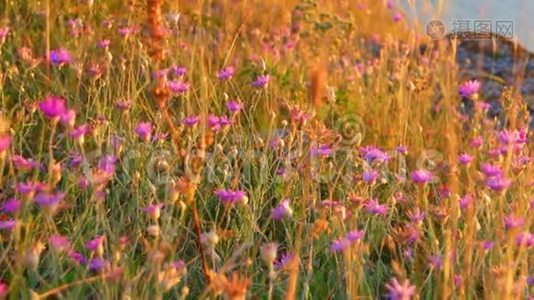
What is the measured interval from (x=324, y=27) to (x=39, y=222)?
1.70 metres

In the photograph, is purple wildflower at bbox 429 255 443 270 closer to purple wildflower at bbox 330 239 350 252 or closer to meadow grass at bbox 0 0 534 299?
meadow grass at bbox 0 0 534 299

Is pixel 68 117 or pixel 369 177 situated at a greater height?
pixel 68 117

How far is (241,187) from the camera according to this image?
229 cm

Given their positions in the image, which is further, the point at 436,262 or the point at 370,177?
the point at 370,177

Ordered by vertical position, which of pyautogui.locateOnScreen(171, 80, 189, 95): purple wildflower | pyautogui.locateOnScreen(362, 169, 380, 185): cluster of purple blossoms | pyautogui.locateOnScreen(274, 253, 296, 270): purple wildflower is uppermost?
pyautogui.locateOnScreen(171, 80, 189, 95): purple wildflower

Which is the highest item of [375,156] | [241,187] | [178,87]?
[178,87]

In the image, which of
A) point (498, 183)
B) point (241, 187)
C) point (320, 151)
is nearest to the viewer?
point (498, 183)

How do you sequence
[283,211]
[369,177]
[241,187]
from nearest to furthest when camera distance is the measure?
[283,211] < [369,177] < [241,187]

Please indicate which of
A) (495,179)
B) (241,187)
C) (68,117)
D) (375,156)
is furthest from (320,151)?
(68,117)

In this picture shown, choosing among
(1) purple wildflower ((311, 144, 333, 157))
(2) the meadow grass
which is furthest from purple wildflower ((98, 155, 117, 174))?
(1) purple wildflower ((311, 144, 333, 157))

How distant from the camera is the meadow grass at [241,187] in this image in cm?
159

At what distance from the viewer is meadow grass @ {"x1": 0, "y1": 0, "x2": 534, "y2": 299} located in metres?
1.59

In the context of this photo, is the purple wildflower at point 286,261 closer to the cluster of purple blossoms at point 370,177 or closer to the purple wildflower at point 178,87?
the cluster of purple blossoms at point 370,177

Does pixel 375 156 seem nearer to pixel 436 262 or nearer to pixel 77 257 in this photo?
pixel 436 262
